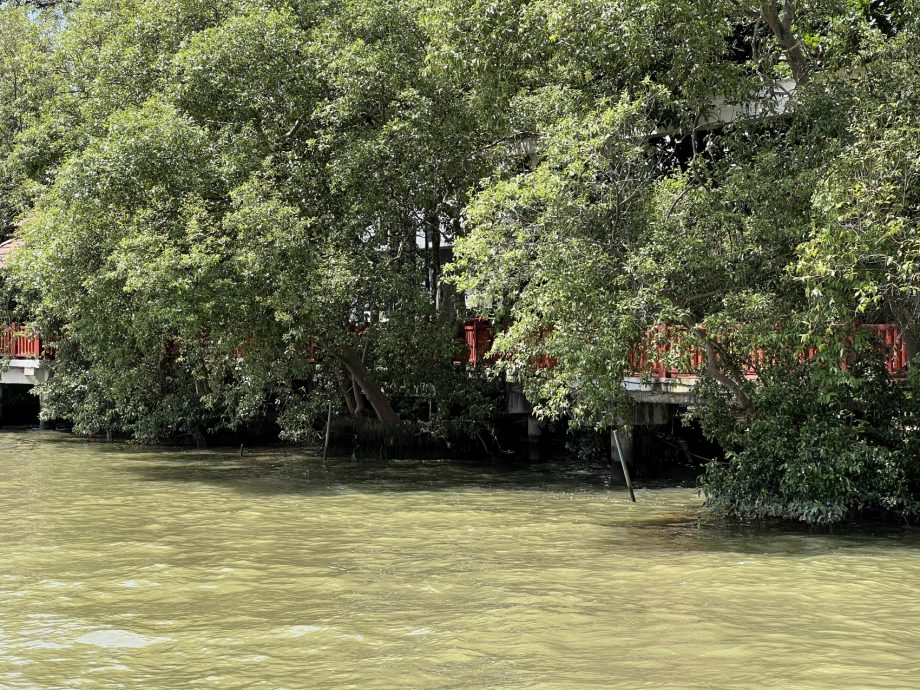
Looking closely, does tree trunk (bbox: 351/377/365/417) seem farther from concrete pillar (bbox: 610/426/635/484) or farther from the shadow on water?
concrete pillar (bbox: 610/426/635/484)

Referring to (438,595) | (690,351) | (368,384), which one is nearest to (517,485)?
(368,384)

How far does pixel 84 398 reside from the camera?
30.4 metres

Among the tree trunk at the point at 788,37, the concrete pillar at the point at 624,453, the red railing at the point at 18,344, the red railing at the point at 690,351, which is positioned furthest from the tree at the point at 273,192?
the red railing at the point at 18,344

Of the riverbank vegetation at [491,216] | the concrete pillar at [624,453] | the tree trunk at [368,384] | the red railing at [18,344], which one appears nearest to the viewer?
the riverbank vegetation at [491,216]

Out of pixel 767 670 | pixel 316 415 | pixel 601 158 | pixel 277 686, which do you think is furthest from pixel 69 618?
pixel 316 415

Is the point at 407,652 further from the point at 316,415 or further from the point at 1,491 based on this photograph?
the point at 316,415

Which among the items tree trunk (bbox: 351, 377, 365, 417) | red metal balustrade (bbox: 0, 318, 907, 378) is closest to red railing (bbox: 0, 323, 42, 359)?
tree trunk (bbox: 351, 377, 365, 417)

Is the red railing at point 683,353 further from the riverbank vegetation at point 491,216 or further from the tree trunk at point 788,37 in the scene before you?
the tree trunk at point 788,37

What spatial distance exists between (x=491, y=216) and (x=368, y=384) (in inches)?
369

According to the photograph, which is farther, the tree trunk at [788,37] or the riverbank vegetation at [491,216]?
the tree trunk at [788,37]

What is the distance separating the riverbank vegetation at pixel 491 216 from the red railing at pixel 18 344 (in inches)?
97.9

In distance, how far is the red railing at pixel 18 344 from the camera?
32.5 meters

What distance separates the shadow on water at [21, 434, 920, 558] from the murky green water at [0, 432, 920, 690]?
4.2 inches

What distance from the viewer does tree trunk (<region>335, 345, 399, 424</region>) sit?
23.3 meters
